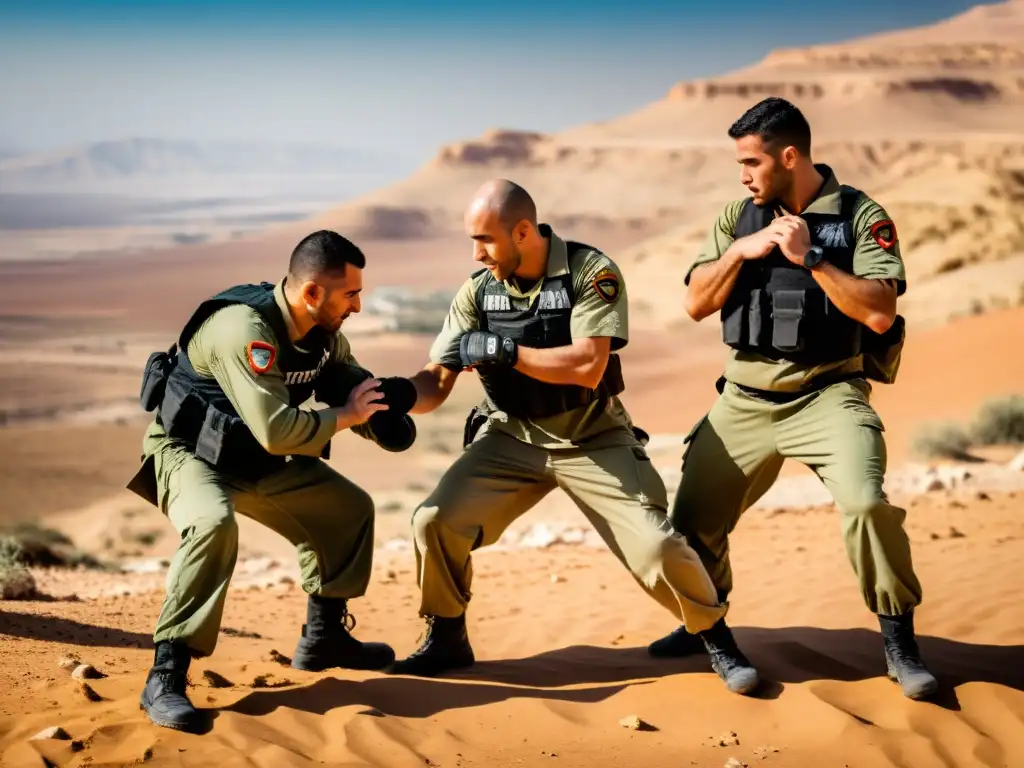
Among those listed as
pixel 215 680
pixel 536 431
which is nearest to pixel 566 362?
pixel 536 431

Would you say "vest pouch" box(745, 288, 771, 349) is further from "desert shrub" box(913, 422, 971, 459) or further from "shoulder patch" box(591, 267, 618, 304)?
"desert shrub" box(913, 422, 971, 459)

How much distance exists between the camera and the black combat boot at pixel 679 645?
5895mm

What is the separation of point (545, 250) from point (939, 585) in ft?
10.6

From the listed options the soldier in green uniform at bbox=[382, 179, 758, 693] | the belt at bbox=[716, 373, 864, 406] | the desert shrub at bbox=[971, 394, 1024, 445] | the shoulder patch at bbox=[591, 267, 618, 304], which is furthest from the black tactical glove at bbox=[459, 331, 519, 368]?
the desert shrub at bbox=[971, 394, 1024, 445]

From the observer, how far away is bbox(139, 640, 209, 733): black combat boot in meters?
4.58

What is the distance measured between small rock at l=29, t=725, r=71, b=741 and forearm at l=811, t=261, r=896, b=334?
339cm

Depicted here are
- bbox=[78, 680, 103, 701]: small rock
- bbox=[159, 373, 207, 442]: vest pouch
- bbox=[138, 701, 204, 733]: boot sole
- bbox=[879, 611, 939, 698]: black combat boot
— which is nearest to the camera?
bbox=[138, 701, 204, 733]: boot sole

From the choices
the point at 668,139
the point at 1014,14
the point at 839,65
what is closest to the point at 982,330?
the point at 668,139

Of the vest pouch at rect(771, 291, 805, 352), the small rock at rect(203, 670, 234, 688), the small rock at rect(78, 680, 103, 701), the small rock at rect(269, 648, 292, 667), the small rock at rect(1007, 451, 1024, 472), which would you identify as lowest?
the small rock at rect(1007, 451, 1024, 472)

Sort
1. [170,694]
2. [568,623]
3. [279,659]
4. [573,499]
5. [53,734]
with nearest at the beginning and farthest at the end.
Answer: [53,734], [170,694], [573,499], [279,659], [568,623]

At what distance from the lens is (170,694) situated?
4.69 m

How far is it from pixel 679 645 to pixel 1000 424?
9.90 m

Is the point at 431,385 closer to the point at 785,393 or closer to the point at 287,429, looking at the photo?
the point at 287,429

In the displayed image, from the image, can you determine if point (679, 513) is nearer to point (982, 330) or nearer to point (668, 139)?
point (982, 330)
